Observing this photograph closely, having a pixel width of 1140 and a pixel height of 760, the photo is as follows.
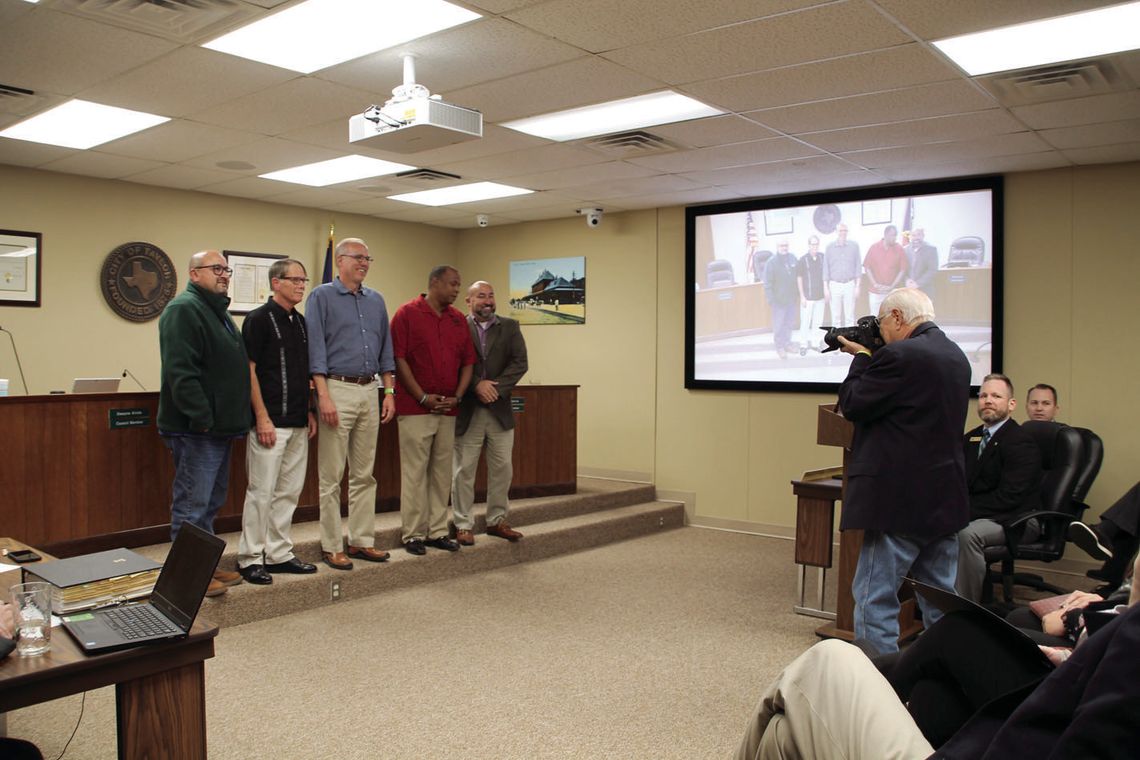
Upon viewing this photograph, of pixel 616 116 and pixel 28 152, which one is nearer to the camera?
pixel 616 116

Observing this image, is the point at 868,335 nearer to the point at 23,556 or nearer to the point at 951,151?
the point at 951,151

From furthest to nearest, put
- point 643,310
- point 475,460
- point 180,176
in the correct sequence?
point 643,310 → point 180,176 → point 475,460

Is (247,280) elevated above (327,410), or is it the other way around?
(247,280)

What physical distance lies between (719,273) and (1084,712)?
621cm

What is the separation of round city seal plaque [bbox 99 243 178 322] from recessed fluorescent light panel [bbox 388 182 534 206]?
6.05 feet

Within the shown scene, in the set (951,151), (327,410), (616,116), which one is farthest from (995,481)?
(327,410)

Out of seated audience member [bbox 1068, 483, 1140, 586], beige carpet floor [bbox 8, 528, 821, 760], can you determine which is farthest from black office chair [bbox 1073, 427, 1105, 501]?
beige carpet floor [bbox 8, 528, 821, 760]

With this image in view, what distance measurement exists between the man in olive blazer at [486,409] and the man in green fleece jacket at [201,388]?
164 cm

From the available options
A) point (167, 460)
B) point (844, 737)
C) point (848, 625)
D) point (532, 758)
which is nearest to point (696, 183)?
point (848, 625)

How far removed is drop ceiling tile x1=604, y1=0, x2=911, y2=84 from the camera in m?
3.25

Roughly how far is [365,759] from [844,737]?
5.95 ft

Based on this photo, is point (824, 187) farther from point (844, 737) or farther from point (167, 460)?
point (844, 737)

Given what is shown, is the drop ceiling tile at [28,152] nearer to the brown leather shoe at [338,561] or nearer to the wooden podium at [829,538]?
the brown leather shoe at [338,561]

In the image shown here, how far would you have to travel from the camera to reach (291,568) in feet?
15.0
